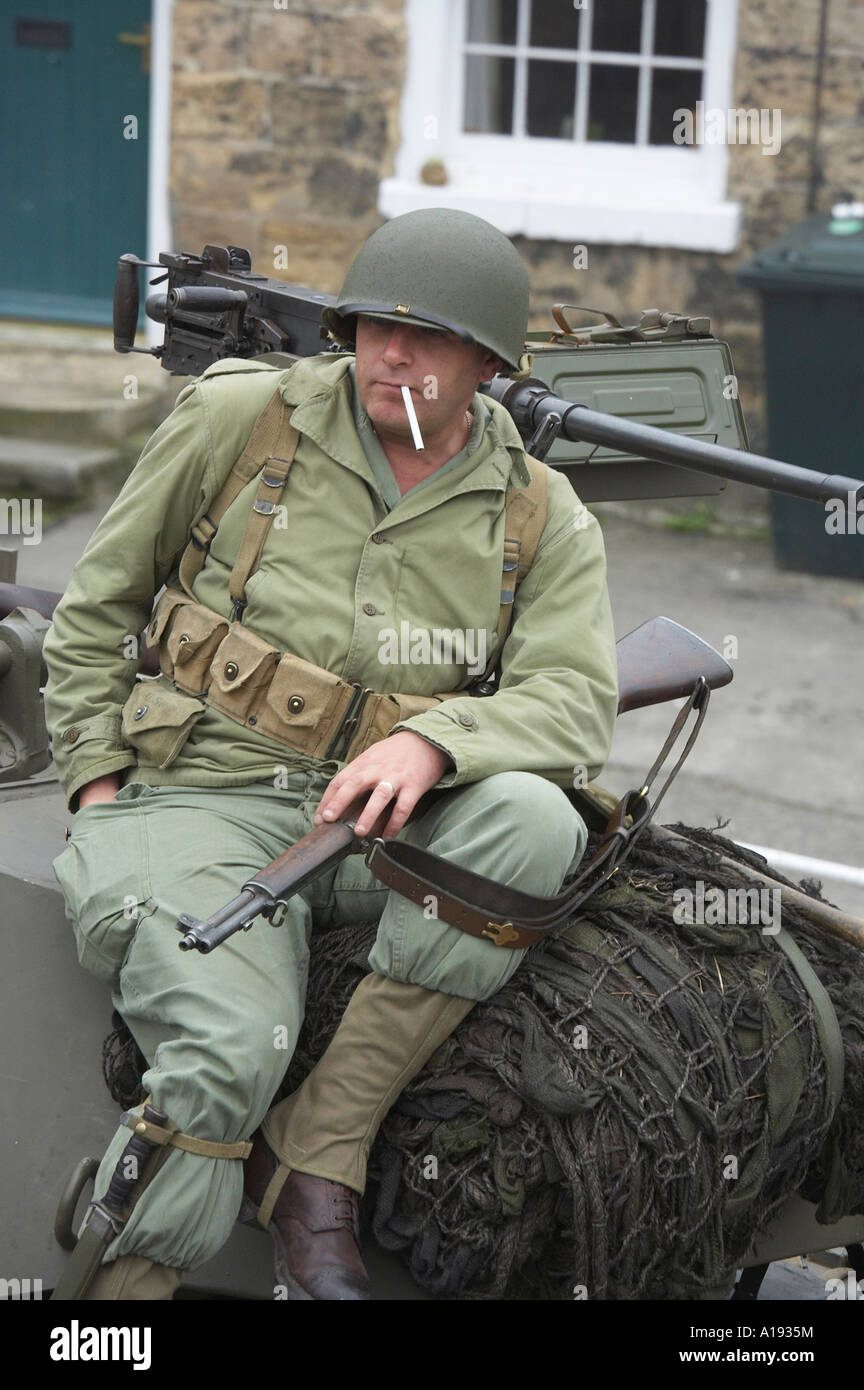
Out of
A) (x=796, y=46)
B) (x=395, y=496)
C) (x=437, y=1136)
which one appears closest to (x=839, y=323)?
(x=796, y=46)

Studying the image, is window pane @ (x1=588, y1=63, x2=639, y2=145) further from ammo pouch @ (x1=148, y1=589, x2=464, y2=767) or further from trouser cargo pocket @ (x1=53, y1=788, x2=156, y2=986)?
trouser cargo pocket @ (x1=53, y1=788, x2=156, y2=986)

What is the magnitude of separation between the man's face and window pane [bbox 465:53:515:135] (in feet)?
22.5

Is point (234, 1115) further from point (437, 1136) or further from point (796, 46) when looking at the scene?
point (796, 46)

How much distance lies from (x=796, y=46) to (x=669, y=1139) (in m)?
7.23

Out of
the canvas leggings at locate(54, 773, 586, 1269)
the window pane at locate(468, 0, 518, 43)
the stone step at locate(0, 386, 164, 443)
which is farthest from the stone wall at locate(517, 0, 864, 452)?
the canvas leggings at locate(54, 773, 586, 1269)

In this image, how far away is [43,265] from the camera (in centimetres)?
999

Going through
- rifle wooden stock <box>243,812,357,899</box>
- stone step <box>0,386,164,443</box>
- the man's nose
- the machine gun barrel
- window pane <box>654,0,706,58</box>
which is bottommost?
rifle wooden stock <box>243,812,357,899</box>

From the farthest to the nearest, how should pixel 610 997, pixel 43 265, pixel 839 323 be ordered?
pixel 43 265 < pixel 839 323 < pixel 610 997

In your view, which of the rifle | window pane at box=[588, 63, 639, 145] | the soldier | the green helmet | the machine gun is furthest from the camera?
window pane at box=[588, 63, 639, 145]

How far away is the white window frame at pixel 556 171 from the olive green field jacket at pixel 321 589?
6368mm

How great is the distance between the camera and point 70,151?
385 inches

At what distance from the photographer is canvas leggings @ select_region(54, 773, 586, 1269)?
2.48 m

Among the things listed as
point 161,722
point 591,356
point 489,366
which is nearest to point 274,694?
point 161,722

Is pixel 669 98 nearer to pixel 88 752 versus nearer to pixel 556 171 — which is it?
pixel 556 171
